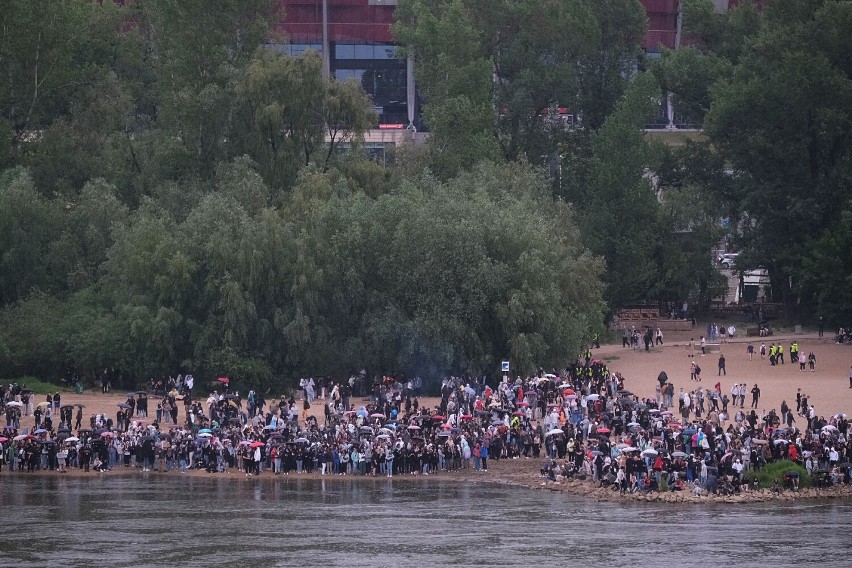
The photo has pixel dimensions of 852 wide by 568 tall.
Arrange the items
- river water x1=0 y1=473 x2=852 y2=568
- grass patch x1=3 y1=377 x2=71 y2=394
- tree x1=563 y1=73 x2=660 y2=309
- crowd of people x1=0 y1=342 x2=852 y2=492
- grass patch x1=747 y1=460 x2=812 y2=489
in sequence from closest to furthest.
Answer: river water x1=0 y1=473 x2=852 y2=568, grass patch x1=747 y1=460 x2=812 y2=489, crowd of people x1=0 y1=342 x2=852 y2=492, grass patch x1=3 y1=377 x2=71 y2=394, tree x1=563 y1=73 x2=660 y2=309

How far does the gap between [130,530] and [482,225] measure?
24919 millimetres

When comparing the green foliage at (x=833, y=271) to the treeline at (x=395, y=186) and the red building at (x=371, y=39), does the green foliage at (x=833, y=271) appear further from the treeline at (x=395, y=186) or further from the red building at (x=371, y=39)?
the red building at (x=371, y=39)

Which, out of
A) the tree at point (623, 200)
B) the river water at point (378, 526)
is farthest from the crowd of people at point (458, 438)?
the tree at point (623, 200)

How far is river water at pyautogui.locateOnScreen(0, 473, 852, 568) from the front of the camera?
39.9 m

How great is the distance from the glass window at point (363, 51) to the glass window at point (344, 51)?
305mm

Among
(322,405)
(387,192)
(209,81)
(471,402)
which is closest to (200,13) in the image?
(209,81)

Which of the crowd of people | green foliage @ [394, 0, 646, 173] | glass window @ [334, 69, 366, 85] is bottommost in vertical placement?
→ the crowd of people

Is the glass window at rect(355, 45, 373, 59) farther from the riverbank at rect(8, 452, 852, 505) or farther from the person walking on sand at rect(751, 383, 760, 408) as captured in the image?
the riverbank at rect(8, 452, 852, 505)

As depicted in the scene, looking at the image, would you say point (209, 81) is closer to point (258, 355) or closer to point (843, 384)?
point (258, 355)

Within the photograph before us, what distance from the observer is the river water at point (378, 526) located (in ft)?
131

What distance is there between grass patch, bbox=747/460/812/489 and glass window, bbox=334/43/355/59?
7282cm

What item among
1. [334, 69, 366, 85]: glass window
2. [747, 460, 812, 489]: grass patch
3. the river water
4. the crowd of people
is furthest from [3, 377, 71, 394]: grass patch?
[334, 69, 366, 85]: glass window

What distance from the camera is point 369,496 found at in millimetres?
47281

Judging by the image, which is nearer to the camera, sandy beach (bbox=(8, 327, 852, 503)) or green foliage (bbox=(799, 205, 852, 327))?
sandy beach (bbox=(8, 327, 852, 503))
